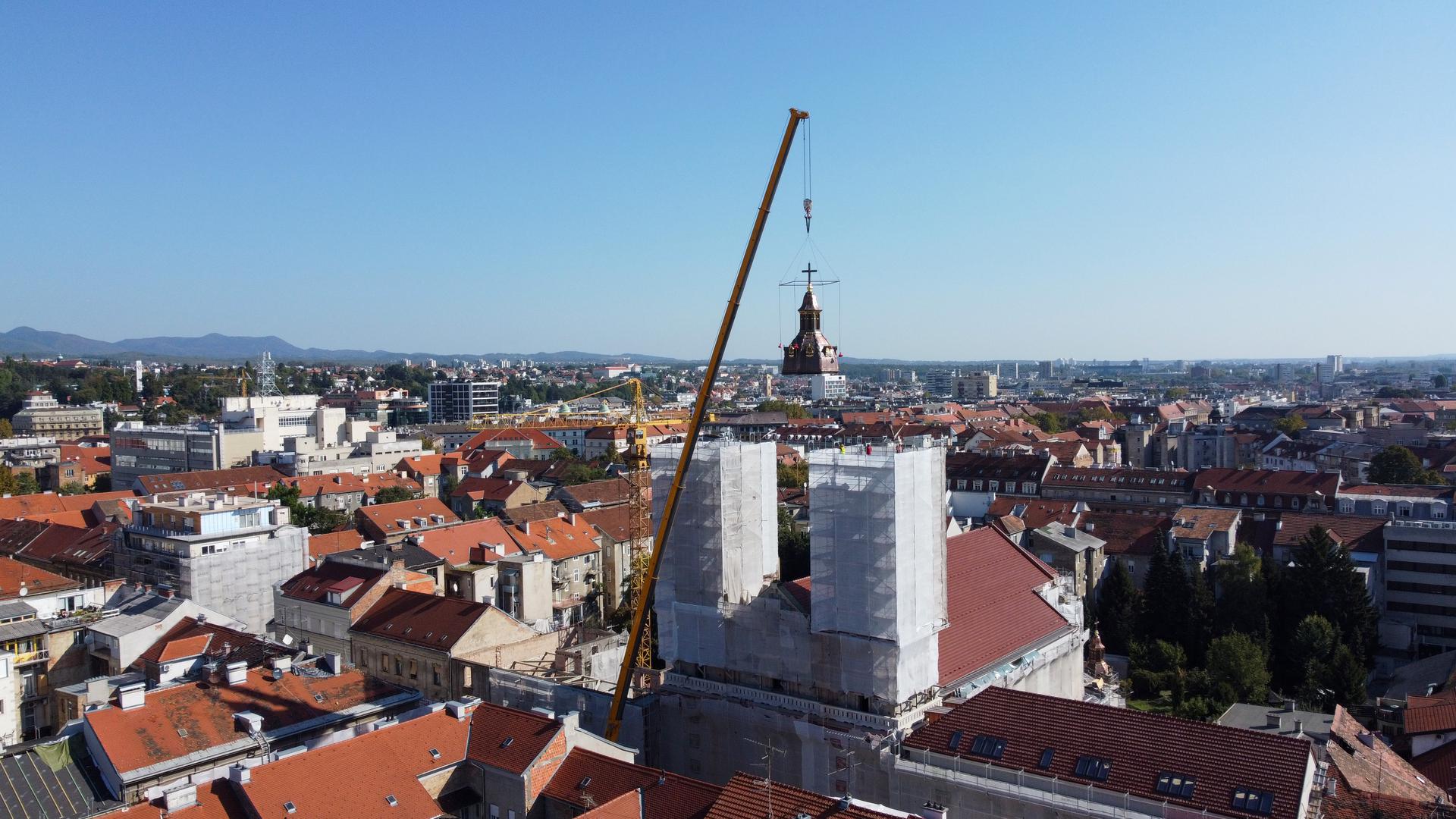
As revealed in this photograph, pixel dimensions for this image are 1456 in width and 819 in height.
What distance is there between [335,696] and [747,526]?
1300cm

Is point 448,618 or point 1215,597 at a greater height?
point 448,618

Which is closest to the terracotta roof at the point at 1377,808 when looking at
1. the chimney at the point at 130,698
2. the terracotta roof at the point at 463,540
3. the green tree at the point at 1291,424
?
the chimney at the point at 130,698

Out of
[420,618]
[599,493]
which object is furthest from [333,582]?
[599,493]

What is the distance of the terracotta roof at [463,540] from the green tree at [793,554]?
53.3 feet

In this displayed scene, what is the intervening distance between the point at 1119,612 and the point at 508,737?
125ft

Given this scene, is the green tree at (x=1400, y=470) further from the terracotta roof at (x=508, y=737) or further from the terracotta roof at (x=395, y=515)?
the terracotta roof at (x=508, y=737)

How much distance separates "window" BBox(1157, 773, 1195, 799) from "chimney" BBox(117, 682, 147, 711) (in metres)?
24.1

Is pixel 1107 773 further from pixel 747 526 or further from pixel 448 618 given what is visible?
pixel 448 618

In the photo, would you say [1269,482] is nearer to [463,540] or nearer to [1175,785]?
[463,540]

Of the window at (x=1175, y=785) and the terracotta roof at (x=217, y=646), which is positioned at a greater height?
the window at (x=1175, y=785)

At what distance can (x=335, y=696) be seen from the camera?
29797 mm

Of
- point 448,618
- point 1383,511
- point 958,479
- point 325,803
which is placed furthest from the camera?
point 958,479

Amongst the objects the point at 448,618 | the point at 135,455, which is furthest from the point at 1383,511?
the point at 135,455

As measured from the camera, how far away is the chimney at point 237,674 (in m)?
28.9
